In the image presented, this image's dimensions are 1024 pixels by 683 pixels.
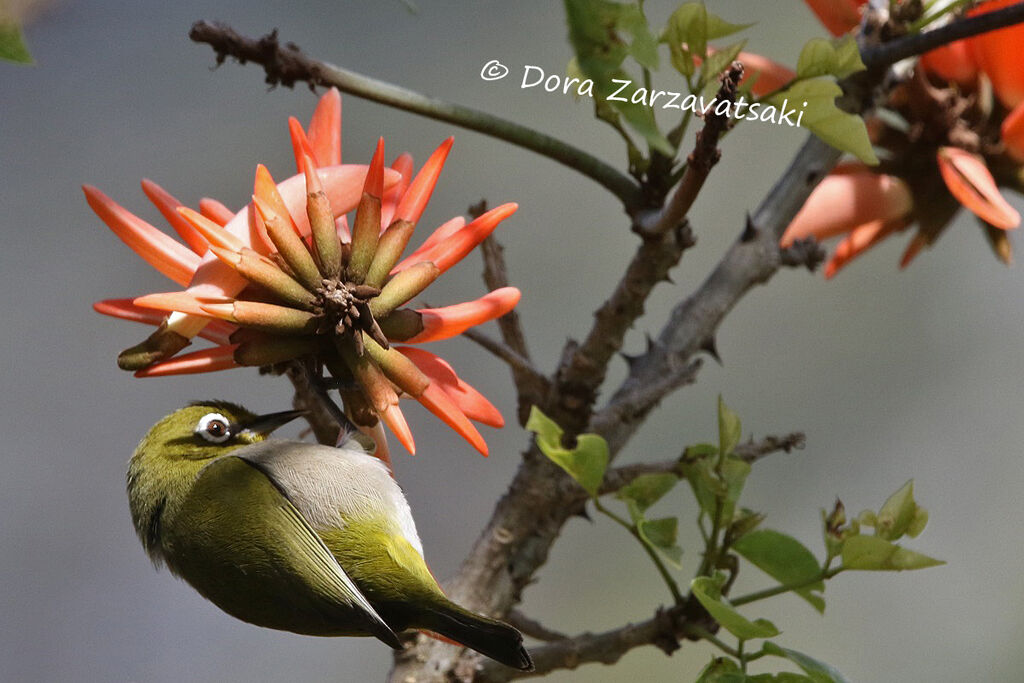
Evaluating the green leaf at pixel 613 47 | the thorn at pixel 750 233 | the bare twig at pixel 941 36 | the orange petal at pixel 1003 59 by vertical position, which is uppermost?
the orange petal at pixel 1003 59

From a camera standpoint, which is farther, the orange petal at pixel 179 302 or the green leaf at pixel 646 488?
the green leaf at pixel 646 488

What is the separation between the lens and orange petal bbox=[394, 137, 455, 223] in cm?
101

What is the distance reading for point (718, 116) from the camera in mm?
937

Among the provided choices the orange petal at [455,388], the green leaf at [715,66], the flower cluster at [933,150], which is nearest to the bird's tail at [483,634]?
the orange petal at [455,388]

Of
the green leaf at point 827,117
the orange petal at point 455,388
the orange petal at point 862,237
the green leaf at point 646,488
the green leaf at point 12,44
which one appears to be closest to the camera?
the green leaf at point 12,44

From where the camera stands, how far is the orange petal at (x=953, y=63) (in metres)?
1.58

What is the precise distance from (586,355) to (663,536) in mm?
234

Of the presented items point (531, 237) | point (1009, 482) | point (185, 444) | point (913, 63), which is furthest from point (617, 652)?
point (1009, 482)

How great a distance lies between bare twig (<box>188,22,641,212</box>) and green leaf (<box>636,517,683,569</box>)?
0.36m

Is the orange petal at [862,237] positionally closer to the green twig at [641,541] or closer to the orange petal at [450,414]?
the green twig at [641,541]

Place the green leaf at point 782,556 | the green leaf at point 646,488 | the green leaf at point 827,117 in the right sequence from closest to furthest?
the green leaf at point 827,117
the green leaf at point 782,556
the green leaf at point 646,488

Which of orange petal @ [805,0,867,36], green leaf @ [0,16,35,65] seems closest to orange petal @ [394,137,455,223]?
green leaf @ [0,16,35,65]

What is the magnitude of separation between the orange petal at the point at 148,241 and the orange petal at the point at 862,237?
108 cm

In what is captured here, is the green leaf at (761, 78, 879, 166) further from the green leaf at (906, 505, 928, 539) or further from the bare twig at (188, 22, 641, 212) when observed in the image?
the green leaf at (906, 505, 928, 539)
